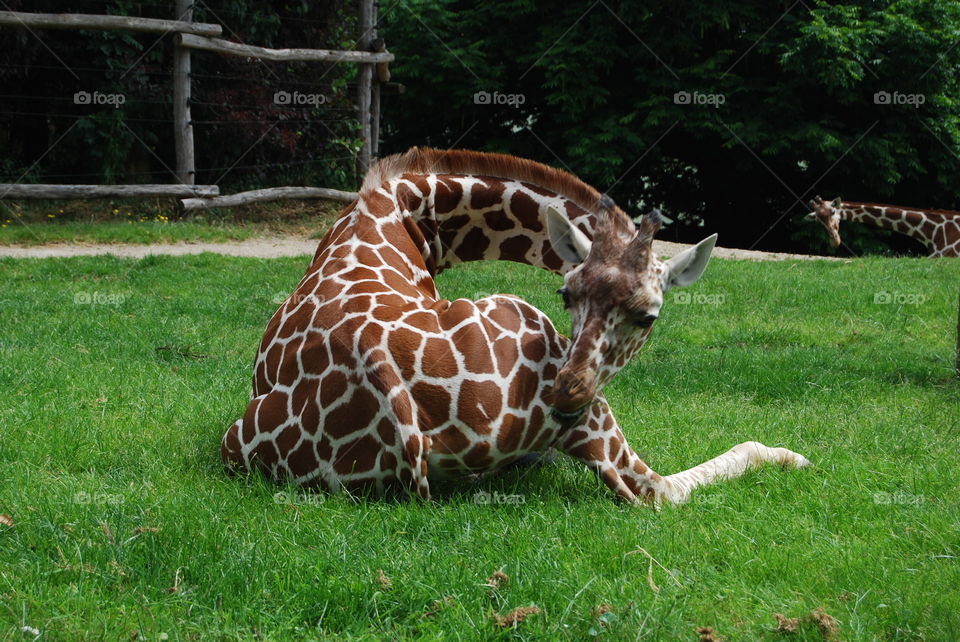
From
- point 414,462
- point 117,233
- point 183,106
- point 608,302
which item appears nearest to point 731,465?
→ point 608,302

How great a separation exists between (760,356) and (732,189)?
16187 mm

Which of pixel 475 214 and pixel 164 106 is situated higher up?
pixel 164 106

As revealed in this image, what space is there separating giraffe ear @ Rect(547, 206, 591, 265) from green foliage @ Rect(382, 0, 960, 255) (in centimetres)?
1556

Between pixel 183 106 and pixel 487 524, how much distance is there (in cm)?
1357

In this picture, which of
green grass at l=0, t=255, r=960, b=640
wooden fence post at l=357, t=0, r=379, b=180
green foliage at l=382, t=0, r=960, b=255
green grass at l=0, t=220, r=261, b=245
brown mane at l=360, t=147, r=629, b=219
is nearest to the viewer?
green grass at l=0, t=255, r=960, b=640

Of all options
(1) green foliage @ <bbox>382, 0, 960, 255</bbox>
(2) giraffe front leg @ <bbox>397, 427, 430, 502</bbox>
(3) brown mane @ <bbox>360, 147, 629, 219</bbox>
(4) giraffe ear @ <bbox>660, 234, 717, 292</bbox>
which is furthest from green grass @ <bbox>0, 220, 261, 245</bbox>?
(4) giraffe ear @ <bbox>660, 234, 717, 292</bbox>

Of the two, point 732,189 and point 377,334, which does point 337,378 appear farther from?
point 732,189

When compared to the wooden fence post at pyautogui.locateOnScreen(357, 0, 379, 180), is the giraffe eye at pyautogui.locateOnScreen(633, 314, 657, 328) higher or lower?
lower

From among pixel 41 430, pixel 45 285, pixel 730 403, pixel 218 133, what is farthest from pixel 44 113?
pixel 730 403

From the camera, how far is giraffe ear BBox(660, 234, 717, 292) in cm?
436

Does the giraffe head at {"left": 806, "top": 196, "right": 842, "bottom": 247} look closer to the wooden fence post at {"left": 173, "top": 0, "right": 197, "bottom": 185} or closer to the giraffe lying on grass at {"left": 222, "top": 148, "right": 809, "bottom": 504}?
the wooden fence post at {"left": 173, "top": 0, "right": 197, "bottom": 185}

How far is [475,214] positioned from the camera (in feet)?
18.2

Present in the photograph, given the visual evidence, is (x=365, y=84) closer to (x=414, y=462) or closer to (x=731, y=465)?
(x=731, y=465)

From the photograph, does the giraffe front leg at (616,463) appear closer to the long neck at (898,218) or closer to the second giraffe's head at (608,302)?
the second giraffe's head at (608,302)
